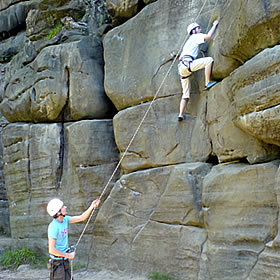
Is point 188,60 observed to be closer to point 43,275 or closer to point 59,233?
point 59,233

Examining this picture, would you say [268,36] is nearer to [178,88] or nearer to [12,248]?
[178,88]

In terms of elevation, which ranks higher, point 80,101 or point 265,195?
point 80,101

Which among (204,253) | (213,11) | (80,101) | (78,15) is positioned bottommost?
(204,253)

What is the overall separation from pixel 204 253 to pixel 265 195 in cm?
153

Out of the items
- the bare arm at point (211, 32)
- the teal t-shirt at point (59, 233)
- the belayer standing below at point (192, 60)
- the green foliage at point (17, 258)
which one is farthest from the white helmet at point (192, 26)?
the green foliage at point (17, 258)

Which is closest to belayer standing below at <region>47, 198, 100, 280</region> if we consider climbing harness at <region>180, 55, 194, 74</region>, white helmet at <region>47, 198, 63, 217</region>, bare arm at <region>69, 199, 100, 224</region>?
white helmet at <region>47, 198, 63, 217</region>

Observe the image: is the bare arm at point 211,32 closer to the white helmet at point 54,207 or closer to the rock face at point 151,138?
the rock face at point 151,138

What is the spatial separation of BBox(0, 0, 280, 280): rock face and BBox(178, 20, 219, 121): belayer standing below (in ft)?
0.53

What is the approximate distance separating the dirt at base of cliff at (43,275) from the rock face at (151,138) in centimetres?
21

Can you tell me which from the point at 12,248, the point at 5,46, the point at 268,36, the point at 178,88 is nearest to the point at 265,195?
the point at 268,36

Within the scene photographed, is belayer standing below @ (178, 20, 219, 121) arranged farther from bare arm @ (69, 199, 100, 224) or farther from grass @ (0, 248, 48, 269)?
grass @ (0, 248, 48, 269)

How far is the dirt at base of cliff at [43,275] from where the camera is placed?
25.1 ft

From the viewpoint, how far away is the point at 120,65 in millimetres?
8641

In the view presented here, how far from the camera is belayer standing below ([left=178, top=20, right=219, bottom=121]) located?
6895 mm
